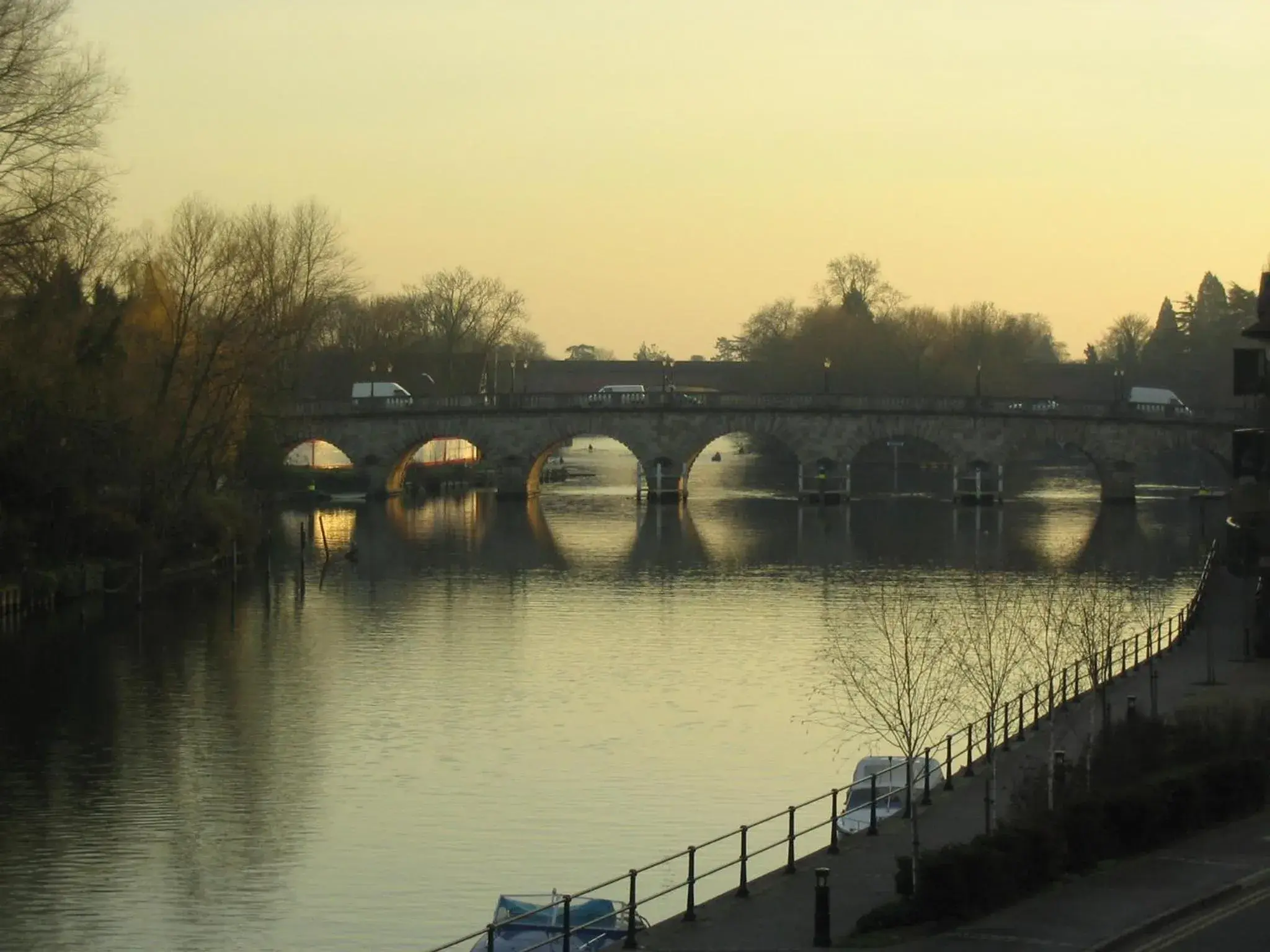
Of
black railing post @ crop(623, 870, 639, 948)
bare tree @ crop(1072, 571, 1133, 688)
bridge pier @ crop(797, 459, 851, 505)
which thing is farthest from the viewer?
bridge pier @ crop(797, 459, 851, 505)

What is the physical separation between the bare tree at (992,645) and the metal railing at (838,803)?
1.77 ft

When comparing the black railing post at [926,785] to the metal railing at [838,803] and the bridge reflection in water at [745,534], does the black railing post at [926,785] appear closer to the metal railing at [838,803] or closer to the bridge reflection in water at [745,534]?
the metal railing at [838,803]

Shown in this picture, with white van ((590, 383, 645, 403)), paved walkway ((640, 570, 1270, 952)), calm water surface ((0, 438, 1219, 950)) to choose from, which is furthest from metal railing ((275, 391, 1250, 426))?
paved walkway ((640, 570, 1270, 952))

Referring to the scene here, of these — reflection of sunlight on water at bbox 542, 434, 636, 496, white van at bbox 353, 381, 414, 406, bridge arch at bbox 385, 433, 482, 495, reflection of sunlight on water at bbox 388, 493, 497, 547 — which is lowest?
reflection of sunlight on water at bbox 388, 493, 497, 547

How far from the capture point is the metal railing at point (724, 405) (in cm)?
11794

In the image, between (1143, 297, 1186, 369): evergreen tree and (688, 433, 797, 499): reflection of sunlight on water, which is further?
(1143, 297, 1186, 369): evergreen tree

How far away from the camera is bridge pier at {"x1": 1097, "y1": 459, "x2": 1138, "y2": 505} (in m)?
117

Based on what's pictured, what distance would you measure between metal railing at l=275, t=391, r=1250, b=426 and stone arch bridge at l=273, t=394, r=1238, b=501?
78mm

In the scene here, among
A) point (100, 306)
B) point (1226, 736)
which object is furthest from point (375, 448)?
point (1226, 736)

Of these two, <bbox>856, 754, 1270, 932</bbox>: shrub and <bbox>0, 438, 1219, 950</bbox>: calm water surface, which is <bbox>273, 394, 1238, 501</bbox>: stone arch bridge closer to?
<bbox>0, 438, 1219, 950</bbox>: calm water surface

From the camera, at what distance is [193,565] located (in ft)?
253

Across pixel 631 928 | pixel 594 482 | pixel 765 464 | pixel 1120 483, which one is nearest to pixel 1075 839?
pixel 631 928

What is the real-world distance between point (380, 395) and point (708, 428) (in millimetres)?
23220

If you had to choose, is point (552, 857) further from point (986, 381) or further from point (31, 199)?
point (986, 381)
